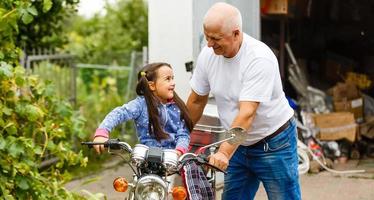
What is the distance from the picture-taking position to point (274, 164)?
14.9ft

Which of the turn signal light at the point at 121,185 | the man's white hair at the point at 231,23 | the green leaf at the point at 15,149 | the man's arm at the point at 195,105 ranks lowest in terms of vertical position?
the green leaf at the point at 15,149

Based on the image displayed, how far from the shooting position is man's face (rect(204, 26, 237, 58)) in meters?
4.06

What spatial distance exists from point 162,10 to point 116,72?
4.46 metres

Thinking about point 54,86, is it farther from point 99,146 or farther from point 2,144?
point 99,146

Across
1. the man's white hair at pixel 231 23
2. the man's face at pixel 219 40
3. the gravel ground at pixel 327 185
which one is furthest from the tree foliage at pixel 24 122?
the man's white hair at pixel 231 23

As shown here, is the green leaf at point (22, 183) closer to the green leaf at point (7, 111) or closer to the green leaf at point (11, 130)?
the green leaf at point (11, 130)

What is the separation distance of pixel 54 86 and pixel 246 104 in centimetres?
305

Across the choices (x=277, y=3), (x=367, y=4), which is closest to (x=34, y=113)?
(x=277, y=3)

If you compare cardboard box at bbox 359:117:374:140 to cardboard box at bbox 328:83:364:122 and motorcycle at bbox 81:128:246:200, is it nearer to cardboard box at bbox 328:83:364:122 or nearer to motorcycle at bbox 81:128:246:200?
cardboard box at bbox 328:83:364:122

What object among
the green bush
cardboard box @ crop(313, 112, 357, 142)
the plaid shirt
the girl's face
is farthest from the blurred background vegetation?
cardboard box @ crop(313, 112, 357, 142)

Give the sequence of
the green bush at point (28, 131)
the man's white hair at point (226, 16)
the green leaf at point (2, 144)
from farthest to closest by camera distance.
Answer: the green bush at point (28, 131), the green leaf at point (2, 144), the man's white hair at point (226, 16)

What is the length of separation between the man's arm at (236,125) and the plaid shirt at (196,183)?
34 centimetres

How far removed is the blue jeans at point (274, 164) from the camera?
4.54 metres

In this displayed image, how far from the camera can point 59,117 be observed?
611 centimetres
